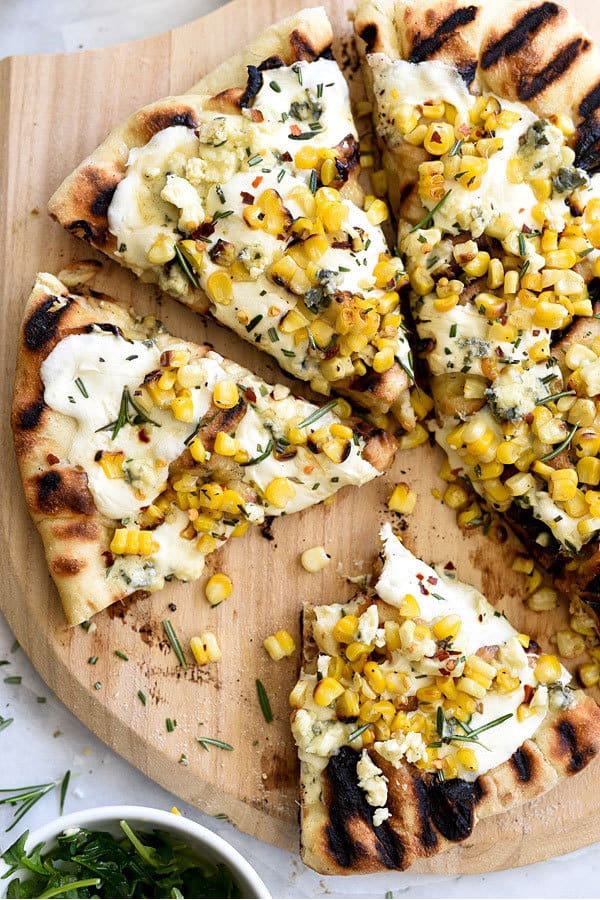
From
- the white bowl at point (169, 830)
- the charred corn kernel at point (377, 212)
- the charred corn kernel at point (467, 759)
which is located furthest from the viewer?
the charred corn kernel at point (377, 212)

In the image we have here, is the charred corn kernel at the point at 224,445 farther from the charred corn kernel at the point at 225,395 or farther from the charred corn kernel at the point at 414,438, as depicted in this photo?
the charred corn kernel at the point at 414,438

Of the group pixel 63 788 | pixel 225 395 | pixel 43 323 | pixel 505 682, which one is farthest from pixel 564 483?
pixel 63 788

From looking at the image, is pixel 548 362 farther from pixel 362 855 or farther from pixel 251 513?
pixel 362 855

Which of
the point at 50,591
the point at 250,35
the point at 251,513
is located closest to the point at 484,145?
the point at 250,35

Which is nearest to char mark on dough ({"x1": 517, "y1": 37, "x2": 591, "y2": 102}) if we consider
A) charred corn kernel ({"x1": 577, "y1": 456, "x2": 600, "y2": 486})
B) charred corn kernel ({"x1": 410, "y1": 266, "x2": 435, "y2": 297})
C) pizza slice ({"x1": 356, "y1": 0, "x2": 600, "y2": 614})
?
pizza slice ({"x1": 356, "y1": 0, "x2": 600, "y2": 614})

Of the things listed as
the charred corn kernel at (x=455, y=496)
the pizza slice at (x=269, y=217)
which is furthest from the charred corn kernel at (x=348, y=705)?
the pizza slice at (x=269, y=217)

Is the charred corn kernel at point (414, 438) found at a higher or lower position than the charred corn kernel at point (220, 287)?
lower

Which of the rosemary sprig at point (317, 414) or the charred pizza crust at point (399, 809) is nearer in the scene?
the charred pizza crust at point (399, 809)
